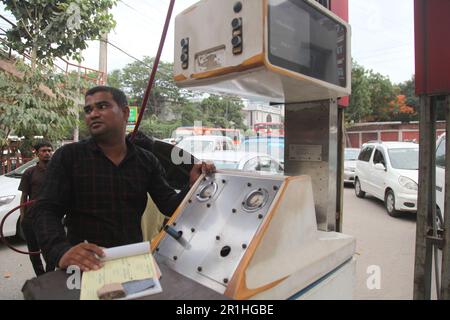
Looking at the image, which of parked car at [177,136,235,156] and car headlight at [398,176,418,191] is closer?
car headlight at [398,176,418,191]

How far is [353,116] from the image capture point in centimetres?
2745

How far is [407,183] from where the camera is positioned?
5984 mm

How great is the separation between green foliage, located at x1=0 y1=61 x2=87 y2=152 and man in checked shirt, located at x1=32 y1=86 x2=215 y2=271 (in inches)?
167

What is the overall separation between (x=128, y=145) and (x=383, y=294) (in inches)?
116

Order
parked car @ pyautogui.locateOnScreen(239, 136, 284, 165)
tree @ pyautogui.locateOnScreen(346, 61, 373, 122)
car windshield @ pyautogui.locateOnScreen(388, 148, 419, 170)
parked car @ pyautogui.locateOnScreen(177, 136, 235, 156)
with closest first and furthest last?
parked car @ pyautogui.locateOnScreen(239, 136, 284, 165), car windshield @ pyautogui.locateOnScreen(388, 148, 419, 170), parked car @ pyautogui.locateOnScreen(177, 136, 235, 156), tree @ pyautogui.locateOnScreen(346, 61, 373, 122)

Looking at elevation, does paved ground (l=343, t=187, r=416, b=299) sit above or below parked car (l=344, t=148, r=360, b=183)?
below

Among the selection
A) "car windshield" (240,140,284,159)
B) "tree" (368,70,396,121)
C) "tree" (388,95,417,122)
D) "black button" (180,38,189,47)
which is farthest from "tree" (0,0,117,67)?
"tree" (388,95,417,122)

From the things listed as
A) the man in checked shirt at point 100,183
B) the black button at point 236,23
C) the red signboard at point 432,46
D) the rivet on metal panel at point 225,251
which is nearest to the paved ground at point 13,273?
the man in checked shirt at point 100,183

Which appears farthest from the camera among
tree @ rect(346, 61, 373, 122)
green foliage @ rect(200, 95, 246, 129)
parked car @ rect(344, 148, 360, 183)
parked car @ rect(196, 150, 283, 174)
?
tree @ rect(346, 61, 373, 122)

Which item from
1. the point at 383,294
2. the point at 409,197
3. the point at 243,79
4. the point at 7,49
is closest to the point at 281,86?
the point at 243,79

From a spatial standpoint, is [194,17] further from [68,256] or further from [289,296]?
[289,296]

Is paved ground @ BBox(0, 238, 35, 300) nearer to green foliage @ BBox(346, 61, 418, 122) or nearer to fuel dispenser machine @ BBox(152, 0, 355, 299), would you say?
fuel dispenser machine @ BBox(152, 0, 355, 299)

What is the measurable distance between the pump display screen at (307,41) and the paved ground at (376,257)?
2.58 metres

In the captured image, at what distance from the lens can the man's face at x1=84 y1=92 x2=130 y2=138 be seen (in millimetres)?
1629
